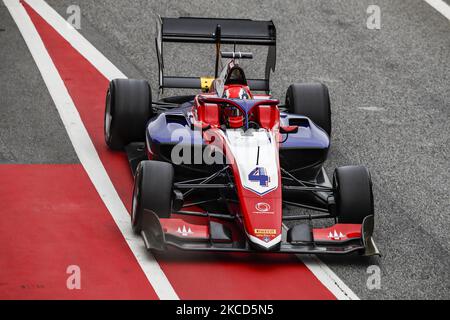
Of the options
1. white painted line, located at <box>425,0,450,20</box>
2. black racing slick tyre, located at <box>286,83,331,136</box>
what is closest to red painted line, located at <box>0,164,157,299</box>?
black racing slick tyre, located at <box>286,83,331,136</box>

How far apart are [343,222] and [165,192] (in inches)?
68.2

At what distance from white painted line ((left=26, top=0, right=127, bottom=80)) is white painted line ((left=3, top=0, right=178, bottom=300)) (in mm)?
319

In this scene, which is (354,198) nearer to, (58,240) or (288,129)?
(288,129)

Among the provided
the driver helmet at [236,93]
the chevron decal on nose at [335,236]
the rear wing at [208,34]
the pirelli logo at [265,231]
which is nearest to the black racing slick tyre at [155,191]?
the pirelli logo at [265,231]

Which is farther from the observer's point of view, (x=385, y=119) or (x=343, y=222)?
(x=385, y=119)

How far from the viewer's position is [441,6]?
2088 centimetres

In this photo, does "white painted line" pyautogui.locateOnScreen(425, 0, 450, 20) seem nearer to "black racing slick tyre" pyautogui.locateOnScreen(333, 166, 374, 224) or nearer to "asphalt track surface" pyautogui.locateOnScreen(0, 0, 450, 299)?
"asphalt track surface" pyautogui.locateOnScreen(0, 0, 450, 299)

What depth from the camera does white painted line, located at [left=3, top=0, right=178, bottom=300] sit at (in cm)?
1101

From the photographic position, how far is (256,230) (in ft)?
36.4

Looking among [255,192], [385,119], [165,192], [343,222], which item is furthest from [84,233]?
[385,119]

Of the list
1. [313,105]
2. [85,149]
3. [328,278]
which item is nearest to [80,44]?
[85,149]

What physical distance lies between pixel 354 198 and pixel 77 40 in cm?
811

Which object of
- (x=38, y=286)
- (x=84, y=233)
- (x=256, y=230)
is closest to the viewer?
(x=38, y=286)

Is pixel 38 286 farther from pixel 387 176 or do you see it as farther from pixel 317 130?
pixel 387 176
